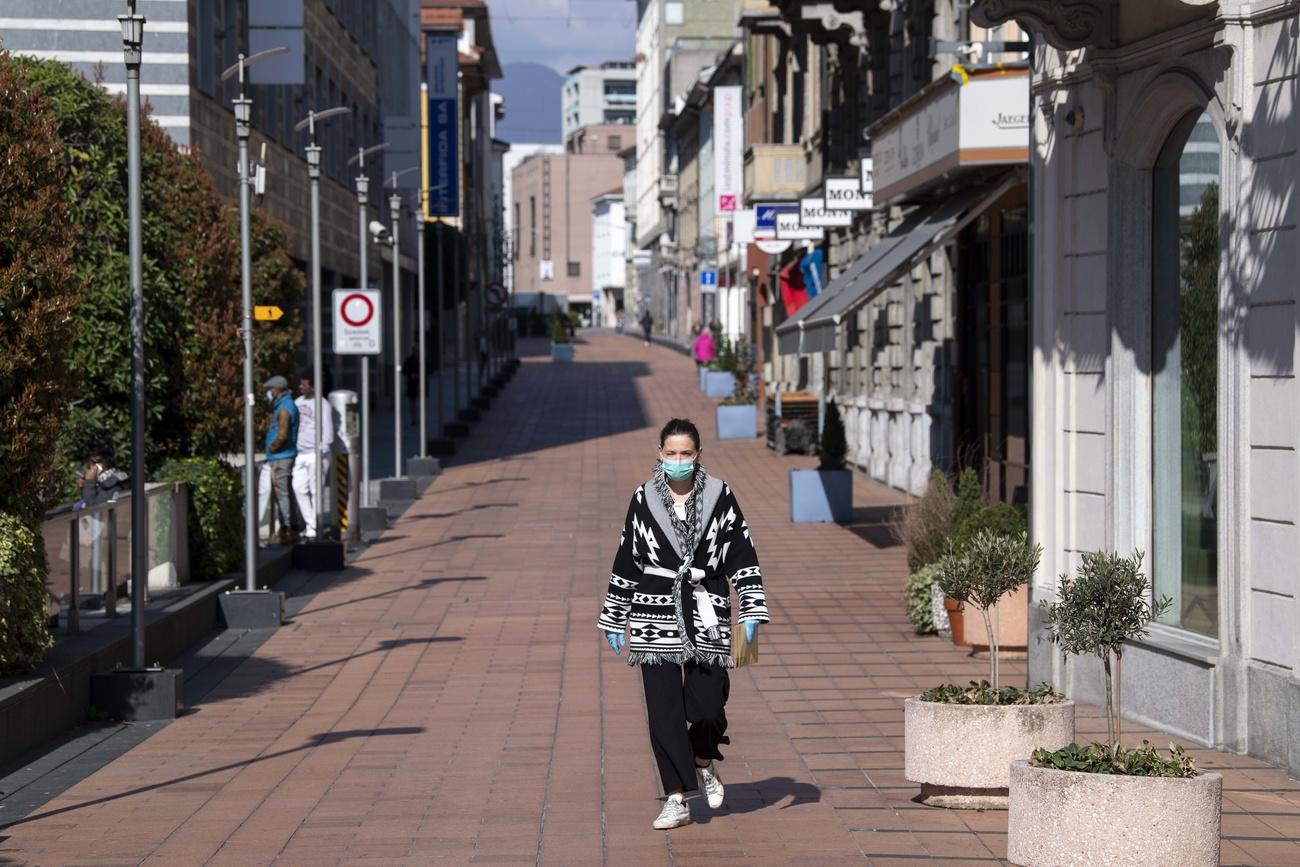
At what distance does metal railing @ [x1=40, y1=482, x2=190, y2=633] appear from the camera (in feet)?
39.0

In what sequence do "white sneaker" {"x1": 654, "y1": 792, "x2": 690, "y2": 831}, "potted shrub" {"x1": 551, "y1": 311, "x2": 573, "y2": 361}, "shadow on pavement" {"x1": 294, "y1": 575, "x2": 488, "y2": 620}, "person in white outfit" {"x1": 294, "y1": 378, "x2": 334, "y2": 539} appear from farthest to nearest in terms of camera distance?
"potted shrub" {"x1": 551, "y1": 311, "x2": 573, "y2": 361} → "person in white outfit" {"x1": 294, "y1": 378, "x2": 334, "y2": 539} → "shadow on pavement" {"x1": 294, "y1": 575, "x2": 488, "y2": 620} → "white sneaker" {"x1": 654, "y1": 792, "x2": 690, "y2": 831}

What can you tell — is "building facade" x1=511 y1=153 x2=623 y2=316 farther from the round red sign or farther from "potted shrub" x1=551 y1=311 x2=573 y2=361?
the round red sign

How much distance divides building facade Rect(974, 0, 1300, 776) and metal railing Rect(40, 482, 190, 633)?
5.78 metres

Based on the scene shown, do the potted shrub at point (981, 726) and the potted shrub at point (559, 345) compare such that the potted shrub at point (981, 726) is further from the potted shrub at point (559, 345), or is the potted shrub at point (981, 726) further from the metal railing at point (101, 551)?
the potted shrub at point (559, 345)

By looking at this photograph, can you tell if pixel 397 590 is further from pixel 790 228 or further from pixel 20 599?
pixel 790 228

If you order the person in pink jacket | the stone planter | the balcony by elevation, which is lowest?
the stone planter

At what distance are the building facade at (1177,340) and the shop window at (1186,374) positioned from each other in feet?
0.05

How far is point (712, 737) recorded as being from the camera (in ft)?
27.5

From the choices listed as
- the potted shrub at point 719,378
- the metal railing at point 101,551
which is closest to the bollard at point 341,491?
the metal railing at point 101,551

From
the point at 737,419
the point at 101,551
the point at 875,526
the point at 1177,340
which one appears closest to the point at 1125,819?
the point at 1177,340

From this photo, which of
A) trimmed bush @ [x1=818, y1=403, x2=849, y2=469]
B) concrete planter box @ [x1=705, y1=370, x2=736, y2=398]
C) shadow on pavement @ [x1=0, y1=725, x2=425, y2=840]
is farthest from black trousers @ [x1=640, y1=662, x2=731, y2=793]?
concrete planter box @ [x1=705, y1=370, x2=736, y2=398]

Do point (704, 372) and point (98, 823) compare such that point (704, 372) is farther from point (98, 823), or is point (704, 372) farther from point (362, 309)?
point (98, 823)

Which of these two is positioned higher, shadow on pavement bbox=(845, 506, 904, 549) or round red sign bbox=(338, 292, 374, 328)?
round red sign bbox=(338, 292, 374, 328)

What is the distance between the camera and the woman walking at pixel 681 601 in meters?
8.23
